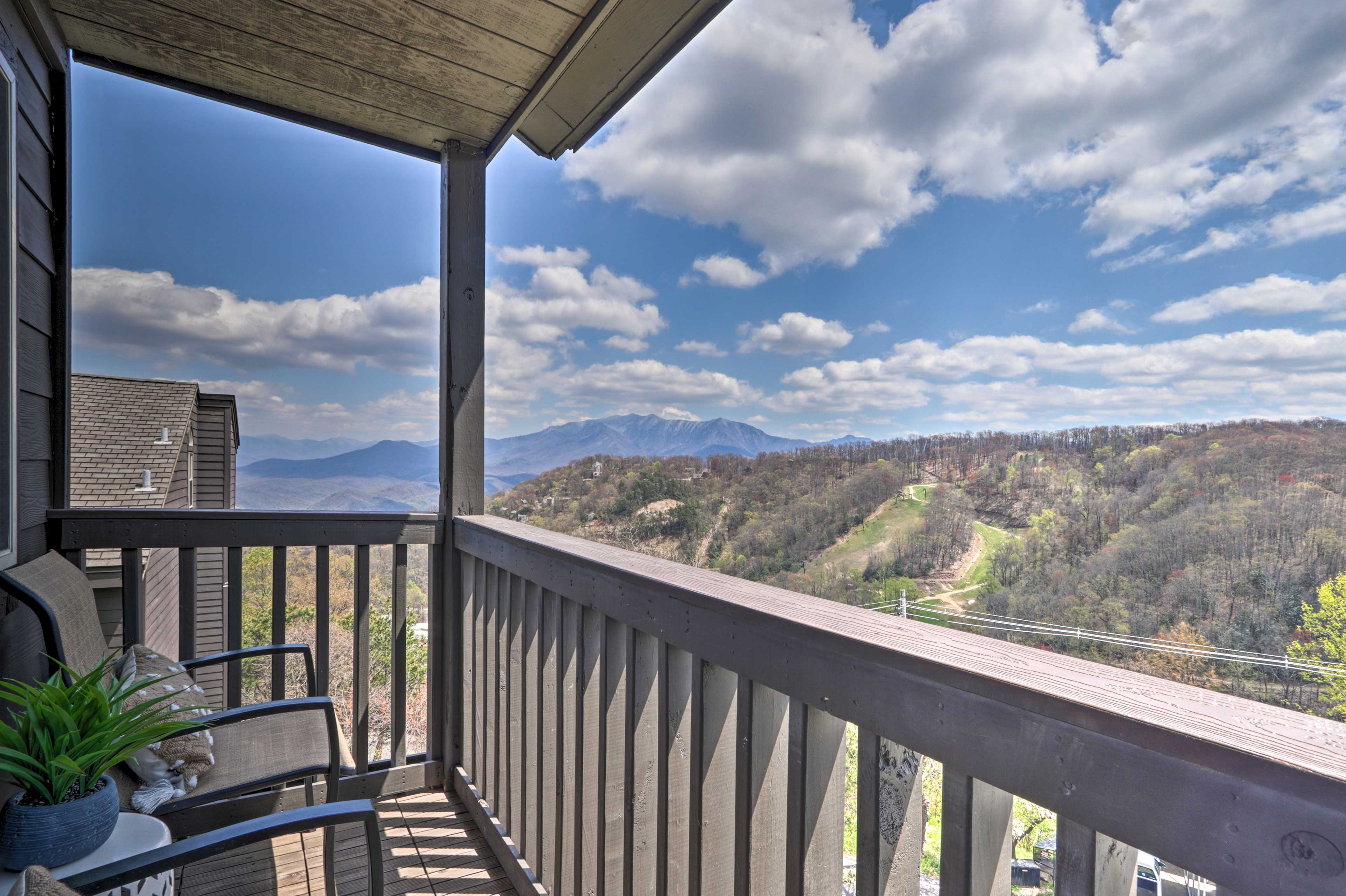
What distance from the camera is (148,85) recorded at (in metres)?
2.18

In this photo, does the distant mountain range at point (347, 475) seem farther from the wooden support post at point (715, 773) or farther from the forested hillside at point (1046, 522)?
the wooden support post at point (715, 773)

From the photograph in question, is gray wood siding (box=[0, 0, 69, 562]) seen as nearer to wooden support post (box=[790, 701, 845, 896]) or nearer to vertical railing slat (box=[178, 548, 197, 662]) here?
vertical railing slat (box=[178, 548, 197, 662])

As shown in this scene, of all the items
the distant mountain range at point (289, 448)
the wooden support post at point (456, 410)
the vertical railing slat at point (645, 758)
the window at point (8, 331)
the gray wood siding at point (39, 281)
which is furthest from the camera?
the distant mountain range at point (289, 448)

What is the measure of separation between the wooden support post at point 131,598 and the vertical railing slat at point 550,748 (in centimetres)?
137

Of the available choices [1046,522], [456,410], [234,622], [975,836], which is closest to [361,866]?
[234,622]

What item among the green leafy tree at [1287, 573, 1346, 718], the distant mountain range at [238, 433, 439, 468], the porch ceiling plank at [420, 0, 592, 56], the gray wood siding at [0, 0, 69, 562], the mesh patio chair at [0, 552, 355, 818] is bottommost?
the green leafy tree at [1287, 573, 1346, 718]

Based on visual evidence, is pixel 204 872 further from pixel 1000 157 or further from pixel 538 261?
pixel 1000 157

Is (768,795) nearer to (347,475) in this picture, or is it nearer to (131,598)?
(131,598)

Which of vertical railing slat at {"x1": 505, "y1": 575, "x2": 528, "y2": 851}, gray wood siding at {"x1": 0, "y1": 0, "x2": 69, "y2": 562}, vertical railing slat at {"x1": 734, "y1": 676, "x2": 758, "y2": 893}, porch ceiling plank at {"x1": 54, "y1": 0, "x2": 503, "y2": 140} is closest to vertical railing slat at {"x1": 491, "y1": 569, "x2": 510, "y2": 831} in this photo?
vertical railing slat at {"x1": 505, "y1": 575, "x2": 528, "y2": 851}

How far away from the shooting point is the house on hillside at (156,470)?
211 cm

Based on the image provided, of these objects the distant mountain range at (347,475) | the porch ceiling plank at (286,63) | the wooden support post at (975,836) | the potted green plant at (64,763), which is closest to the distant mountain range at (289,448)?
the distant mountain range at (347,475)

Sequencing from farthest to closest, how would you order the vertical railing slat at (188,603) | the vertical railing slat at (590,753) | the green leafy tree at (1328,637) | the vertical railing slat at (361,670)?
the green leafy tree at (1328,637)
the vertical railing slat at (361,670)
the vertical railing slat at (188,603)
the vertical railing slat at (590,753)

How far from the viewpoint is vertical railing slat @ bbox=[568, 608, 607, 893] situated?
1.41m

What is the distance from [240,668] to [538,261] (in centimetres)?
1918
